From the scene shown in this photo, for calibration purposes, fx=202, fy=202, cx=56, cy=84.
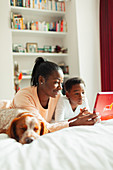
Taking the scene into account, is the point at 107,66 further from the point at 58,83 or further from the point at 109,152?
the point at 109,152

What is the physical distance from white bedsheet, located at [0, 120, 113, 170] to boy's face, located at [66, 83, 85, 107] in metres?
1.04

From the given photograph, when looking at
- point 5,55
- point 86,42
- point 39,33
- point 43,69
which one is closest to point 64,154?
point 43,69

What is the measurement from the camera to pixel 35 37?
3861 mm

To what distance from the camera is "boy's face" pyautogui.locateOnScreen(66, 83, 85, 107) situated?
5.79ft

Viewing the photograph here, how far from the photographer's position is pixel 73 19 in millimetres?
3559

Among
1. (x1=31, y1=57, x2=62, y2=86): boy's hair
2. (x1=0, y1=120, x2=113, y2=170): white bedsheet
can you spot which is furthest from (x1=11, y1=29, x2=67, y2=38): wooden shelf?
(x1=0, y1=120, x2=113, y2=170): white bedsheet

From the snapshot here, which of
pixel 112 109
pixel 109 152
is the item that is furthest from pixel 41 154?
pixel 112 109

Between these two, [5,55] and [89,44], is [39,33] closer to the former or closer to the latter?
[5,55]

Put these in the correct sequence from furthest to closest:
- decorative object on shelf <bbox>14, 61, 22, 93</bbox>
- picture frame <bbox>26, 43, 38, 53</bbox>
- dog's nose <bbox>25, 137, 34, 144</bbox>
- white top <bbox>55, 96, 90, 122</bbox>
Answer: picture frame <bbox>26, 43, 38, 53</bbox> → decorative object on shelf <bbox>14, 61, 22, 93</bbox> → white top <bbox>55, 96, 90, 122</bbox> → dog's nose <bbox>25, 137, 34, 144</bbox>

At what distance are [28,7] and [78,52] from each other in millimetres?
1185

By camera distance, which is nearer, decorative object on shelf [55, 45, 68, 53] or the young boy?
the young boy

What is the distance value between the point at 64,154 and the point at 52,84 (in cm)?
98

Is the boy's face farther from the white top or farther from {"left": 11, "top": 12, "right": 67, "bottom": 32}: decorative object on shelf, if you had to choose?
{"left": 11, "top": 12, "right": 67, "bottom": 32}: decorative object on shelf

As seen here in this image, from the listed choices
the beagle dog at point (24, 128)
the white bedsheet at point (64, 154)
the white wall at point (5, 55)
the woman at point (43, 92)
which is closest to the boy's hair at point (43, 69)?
the woman at point (43, 92)
